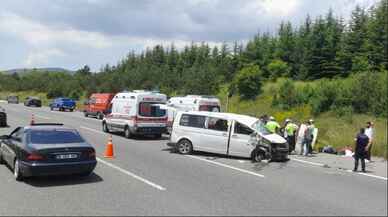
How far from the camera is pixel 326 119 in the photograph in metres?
39.1

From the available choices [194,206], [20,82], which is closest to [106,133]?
[194,206]

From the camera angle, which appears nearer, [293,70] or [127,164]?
[127,164]

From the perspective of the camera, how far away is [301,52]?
62.1 m

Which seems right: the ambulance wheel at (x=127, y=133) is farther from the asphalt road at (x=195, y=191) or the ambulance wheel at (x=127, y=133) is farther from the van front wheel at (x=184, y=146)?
the asphalt road at (x=195, y=191)

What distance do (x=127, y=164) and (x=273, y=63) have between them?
171ft

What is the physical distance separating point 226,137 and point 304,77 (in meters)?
44.9

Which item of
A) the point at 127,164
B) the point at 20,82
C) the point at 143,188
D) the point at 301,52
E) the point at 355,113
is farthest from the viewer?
the point at 20,82

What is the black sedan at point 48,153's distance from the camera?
402 inches

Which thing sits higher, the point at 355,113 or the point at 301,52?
the point at 301,52

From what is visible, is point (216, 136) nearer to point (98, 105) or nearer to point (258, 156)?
point (258, 156)

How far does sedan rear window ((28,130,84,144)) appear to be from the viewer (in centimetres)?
1075

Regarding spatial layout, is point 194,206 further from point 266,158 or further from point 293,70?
point 293,70

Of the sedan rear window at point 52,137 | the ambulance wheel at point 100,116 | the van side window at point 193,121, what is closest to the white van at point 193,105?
the van side window at point 193,121

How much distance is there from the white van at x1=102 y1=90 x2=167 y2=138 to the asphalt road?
725 cm
